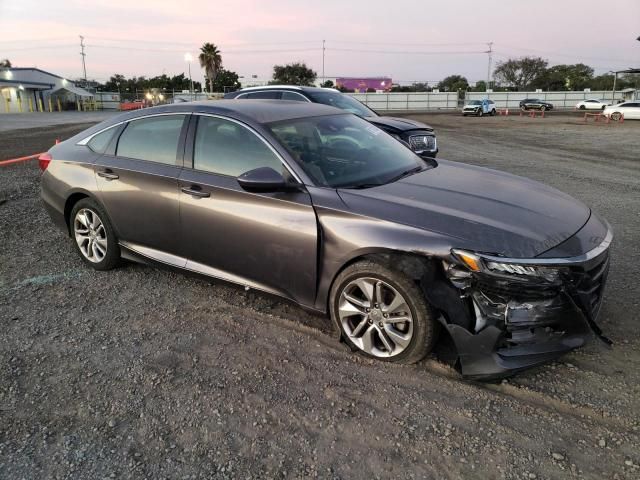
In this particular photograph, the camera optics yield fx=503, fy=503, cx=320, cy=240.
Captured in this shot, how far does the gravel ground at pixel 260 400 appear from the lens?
2445 mm

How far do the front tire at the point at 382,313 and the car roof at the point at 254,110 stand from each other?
1.46m

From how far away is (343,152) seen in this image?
12.9 feet

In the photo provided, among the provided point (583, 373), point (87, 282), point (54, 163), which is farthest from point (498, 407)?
point (54, 163)

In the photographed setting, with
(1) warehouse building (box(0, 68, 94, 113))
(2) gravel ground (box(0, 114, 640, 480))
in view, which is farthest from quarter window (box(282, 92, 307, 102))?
(1) warehouse building (box(0, 68, 94, 113))

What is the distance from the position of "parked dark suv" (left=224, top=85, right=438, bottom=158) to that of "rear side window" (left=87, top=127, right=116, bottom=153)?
4.34 meters

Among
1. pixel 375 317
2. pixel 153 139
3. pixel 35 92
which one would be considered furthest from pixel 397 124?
pixel 35 92

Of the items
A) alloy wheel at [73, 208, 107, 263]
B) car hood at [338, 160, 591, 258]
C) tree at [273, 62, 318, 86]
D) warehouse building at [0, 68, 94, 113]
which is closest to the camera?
car hood at [338, 160, 591, 258]

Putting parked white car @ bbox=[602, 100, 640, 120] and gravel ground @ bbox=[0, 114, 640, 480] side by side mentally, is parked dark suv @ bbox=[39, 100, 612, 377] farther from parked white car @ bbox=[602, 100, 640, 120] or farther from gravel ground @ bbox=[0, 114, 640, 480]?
parked white car @ bbox=[602, 100, 640, 120]

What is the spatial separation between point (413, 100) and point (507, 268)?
65.0 meters

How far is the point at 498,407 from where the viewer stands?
2.82 metres

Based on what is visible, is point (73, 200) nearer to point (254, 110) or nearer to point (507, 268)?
point (254, 110)

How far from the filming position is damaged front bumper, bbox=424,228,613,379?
9.14 ft

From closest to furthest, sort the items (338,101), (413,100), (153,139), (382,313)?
(382,313) → (153,139) → (338,101) → (413,100)

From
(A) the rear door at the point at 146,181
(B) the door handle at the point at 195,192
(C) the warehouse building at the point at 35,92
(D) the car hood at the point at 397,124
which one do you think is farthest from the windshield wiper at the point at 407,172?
(C) the warehouse building at the point at 35,92
